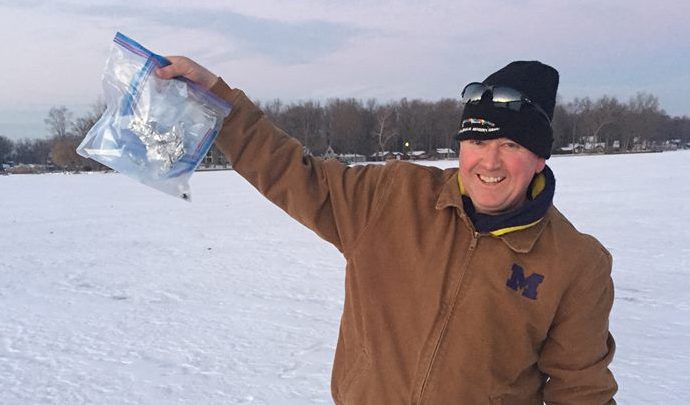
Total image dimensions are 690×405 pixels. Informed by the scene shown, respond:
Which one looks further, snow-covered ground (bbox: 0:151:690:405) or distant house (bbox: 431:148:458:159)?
distant house (bbox: 431:148:458:159)

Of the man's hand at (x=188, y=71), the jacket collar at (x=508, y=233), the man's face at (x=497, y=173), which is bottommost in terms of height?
the jacket collar at (x=508, y=233)

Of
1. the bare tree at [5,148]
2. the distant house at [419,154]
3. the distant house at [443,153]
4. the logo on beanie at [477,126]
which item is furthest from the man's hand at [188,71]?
the bare tree at [5,148]

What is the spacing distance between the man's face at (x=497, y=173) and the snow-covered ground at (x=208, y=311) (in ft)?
8.33

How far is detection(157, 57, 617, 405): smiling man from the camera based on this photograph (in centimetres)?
166

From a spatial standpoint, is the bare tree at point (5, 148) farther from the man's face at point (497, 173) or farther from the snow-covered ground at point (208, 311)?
the man's face at point (497, 173)

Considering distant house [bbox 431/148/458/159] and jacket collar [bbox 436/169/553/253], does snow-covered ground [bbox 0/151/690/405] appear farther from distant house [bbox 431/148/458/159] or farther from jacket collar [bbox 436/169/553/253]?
distant house [bbox 431/148/458/159]

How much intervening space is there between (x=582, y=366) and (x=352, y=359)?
0.73 metres

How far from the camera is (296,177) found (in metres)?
1.75

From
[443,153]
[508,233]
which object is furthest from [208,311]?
[443,153]

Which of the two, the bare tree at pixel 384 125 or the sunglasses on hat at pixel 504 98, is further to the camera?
the bare tree at pixel 384 125

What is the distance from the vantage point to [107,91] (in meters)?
1.74

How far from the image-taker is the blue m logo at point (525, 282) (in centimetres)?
165

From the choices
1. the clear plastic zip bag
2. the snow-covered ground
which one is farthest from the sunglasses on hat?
the snow-covered ground

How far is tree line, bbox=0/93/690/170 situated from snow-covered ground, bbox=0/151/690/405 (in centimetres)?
6530
